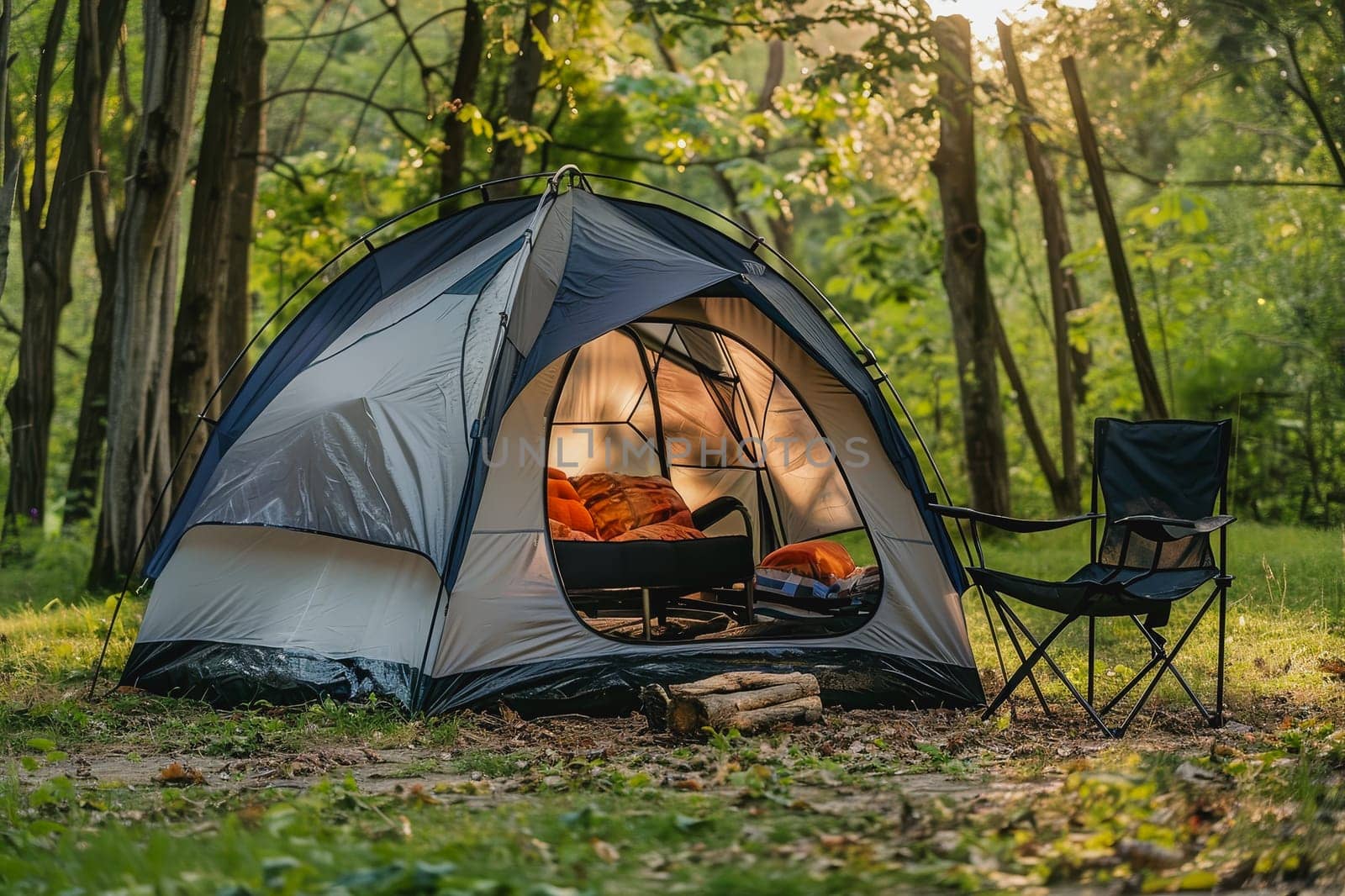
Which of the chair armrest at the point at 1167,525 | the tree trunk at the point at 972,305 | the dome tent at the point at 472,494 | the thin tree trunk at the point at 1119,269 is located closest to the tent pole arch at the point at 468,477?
the dome tent at the point at 472,494

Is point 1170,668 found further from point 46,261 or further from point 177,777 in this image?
point 46,261

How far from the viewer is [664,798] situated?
10.8ft

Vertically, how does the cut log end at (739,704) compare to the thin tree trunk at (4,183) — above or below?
below

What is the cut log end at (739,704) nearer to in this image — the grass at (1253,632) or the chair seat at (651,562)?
the chair seat at (651,562)

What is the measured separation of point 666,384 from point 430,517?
2548mm

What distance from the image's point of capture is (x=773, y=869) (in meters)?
2.54

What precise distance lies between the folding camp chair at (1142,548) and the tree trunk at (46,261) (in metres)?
6.96

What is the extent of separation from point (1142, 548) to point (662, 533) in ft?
6.79

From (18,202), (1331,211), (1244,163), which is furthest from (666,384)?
(1244,163)

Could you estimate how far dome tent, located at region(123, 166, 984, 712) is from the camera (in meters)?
4.74

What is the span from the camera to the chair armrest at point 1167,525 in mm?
4324

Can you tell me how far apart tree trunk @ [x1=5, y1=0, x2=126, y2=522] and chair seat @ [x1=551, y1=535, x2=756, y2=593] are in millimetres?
5794

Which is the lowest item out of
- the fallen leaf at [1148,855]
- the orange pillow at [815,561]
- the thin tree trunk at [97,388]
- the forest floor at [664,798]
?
the forest floor at [664,798]

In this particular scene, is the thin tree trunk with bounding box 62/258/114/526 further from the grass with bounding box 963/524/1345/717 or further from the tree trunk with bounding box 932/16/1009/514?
the grass with bounding box 963/524/1345/717
